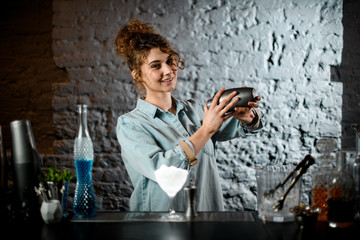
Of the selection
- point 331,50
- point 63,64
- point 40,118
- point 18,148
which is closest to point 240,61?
point 331,50

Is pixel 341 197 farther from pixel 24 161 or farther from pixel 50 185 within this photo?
pixel 24 161

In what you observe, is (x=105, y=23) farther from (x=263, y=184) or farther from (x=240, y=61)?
(x=263, y=184)

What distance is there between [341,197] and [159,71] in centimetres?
96

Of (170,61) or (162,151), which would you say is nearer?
(162,151)

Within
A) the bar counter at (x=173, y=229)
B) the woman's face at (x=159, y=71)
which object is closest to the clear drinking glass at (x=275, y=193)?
the bar counter at (x=173, y=229)

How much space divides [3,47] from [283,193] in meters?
2.18

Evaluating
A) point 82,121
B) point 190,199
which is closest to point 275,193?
point 190,199

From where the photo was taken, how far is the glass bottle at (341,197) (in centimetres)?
121

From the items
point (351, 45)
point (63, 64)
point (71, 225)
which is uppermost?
point (351, 45)

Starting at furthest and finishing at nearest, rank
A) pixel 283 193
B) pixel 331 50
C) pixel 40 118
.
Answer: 1. pixel 40 118
2. pixel 331 50
3. pixel 283 193

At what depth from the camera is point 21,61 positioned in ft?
8.98

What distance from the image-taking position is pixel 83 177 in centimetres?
143

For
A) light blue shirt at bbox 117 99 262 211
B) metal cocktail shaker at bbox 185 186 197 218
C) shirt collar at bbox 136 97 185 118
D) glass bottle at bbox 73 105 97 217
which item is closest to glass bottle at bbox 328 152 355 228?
metal cocktail shaker at bbox 185 186 197 218

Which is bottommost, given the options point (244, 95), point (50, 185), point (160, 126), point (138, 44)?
point (50, 185)
